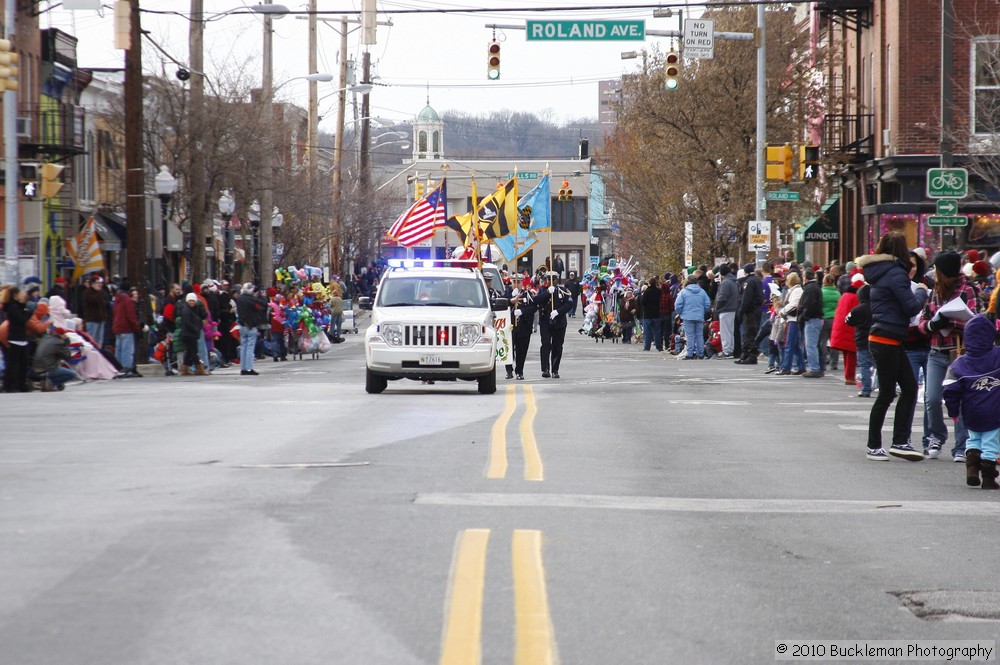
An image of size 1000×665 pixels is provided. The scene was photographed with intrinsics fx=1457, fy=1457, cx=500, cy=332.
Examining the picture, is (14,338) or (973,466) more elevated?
(14,338)

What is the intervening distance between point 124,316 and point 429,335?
911cm

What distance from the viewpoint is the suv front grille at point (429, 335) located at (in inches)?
835

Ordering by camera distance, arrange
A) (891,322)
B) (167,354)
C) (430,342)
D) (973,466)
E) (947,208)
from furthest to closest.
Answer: (167,354) < (947,208) < (430,342) < (891,322) < (973,466)

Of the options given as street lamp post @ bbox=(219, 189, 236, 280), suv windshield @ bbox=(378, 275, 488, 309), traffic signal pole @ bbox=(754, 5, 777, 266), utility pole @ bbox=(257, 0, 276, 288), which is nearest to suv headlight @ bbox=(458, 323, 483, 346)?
suv windshield @ bbox=(378, 275, 488, 309)

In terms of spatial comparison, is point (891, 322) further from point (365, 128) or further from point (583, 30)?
point (365, 128)

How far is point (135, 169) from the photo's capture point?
2986 centimetres

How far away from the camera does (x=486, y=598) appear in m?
7.08

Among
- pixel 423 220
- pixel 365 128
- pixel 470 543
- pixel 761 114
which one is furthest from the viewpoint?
pixel 365 128

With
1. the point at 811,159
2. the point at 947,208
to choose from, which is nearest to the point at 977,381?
the point at 947,208

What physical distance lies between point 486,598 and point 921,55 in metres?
30.8

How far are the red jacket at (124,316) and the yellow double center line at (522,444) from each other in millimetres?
10836

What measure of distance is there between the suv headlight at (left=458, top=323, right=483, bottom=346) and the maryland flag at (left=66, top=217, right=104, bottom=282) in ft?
65.8

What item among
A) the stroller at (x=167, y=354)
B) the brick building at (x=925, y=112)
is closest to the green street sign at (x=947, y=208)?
the brick building at (x=925, y=112)

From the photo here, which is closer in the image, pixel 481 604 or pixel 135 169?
pixel 481 604
